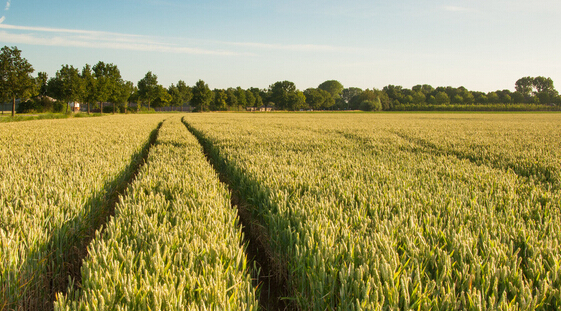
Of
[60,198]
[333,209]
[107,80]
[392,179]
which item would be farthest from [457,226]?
[107,80]

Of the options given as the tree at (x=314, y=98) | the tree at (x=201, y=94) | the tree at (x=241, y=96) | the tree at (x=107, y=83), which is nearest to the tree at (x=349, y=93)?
the tree at (x=314, y=98)

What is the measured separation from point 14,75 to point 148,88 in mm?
36690

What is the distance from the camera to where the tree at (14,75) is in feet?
102

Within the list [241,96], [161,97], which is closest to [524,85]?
[241,96]

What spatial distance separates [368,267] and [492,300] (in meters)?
0.60

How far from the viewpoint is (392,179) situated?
13.5 feet

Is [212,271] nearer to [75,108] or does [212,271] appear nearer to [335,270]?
[335,270]

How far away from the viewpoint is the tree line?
32875 millimetres

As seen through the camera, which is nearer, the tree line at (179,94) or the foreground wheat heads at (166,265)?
the foreground wheat heads at (166,265)

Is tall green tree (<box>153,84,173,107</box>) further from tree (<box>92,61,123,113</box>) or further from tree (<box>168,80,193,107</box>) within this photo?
tree (<box>92,61,123,113</box>)

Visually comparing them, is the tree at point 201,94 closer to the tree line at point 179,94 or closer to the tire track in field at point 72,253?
the tree line at point 179,94

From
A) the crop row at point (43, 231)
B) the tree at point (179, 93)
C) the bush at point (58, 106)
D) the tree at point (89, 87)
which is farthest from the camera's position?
the tree at point (179, 93)

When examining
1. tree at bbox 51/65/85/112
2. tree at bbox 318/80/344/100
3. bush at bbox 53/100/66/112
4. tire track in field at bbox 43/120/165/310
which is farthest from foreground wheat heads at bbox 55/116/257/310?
tree at bbox 318/80/344/100

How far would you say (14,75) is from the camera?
31.4m
